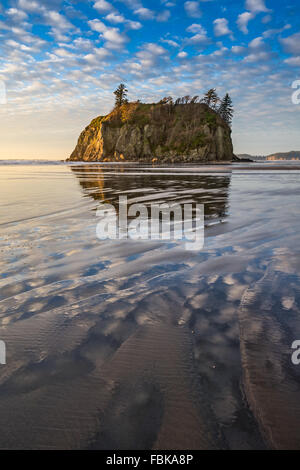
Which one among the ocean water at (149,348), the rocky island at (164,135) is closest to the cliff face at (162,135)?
the rocky island at (164,135)

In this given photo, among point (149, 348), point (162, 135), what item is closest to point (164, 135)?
point (162, 135)

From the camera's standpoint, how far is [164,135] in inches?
3410

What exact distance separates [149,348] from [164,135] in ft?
303

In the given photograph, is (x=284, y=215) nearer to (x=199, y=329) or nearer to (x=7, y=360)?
(x=199, y=329)

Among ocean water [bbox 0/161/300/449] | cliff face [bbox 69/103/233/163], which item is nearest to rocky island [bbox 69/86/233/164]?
cliff face [bbox 69/103/233/163]

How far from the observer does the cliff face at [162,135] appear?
7669 cm

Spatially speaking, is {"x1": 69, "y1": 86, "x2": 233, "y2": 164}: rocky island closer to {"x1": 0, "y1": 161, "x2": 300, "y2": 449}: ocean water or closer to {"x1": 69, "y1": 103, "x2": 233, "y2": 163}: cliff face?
{"x1": 69, "y1": 103, "x2": 233, "y2": 163}: cliff face

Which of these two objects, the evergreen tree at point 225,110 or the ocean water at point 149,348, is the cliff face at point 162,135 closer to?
the evergreen tree at point 225,110

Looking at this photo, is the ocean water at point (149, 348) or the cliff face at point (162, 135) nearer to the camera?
the ocean water at point (149, 348)

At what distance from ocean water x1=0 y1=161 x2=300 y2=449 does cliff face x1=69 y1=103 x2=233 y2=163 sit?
2901 inches

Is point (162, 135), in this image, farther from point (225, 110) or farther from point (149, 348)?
point (149, 348)

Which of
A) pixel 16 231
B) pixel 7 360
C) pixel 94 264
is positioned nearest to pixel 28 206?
pixel 16 231
